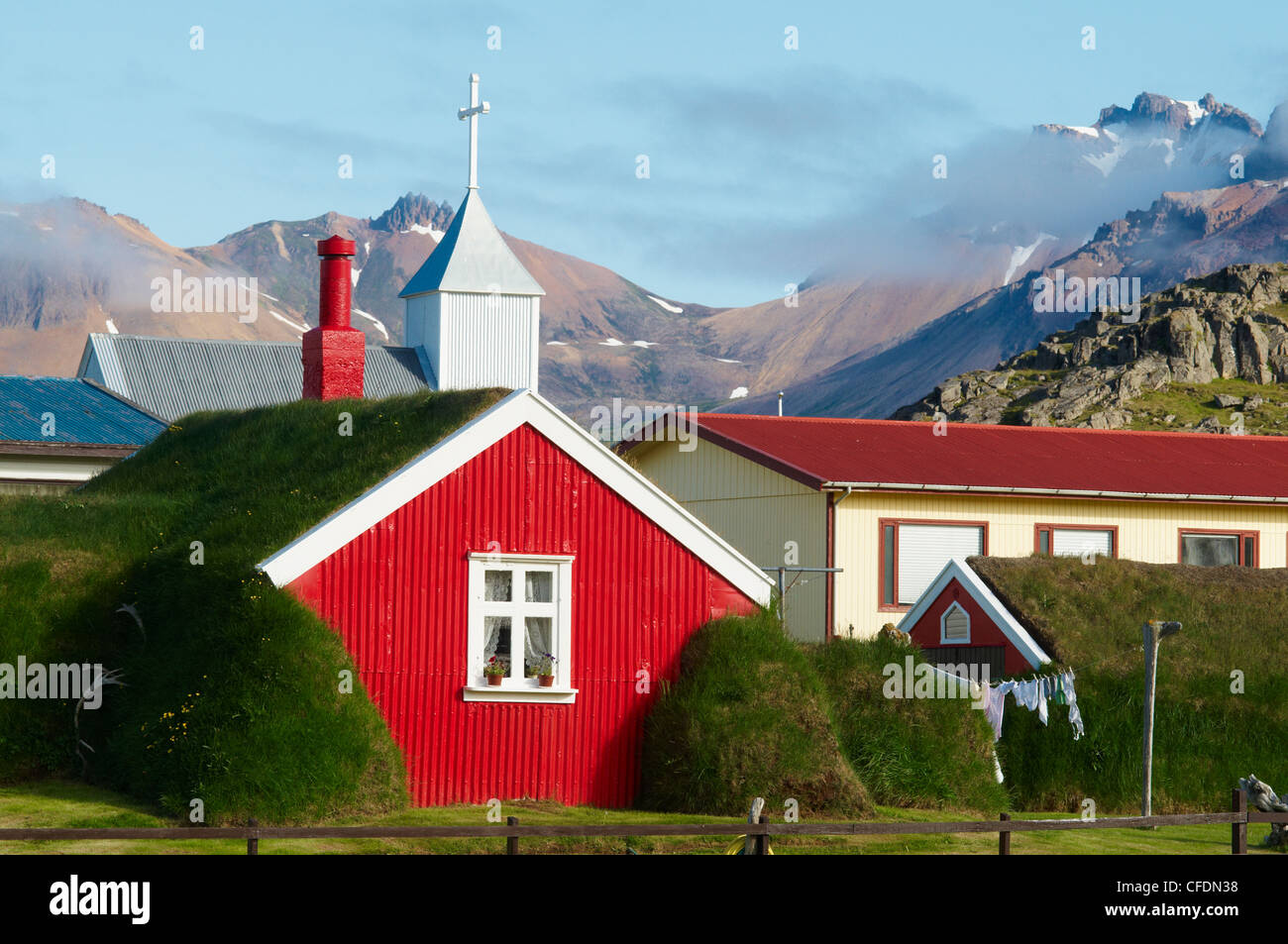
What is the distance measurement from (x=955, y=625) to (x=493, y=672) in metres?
10.6

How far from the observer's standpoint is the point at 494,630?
2033 cm

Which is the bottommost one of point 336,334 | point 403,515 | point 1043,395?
point 403,515

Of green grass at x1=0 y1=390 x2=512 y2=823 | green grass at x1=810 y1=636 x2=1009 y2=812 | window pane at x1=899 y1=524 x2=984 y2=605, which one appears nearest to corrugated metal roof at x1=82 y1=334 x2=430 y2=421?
window pane at x1=899 y1=524 x2=984 y2=605

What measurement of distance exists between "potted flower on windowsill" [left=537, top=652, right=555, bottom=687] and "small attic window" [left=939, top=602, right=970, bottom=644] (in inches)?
380

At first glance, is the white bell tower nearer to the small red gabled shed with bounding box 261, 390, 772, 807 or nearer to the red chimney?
the red chimney

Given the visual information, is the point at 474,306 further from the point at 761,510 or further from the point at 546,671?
the point at 546,671

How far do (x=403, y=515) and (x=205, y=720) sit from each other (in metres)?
3.41

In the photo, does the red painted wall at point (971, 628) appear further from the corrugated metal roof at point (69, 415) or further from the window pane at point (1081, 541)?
the corrugated metal roof at point (69, 415)

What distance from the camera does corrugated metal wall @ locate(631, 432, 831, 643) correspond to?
35406 mm

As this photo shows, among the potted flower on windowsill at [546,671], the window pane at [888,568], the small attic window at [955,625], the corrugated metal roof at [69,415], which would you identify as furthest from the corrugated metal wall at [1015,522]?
the potted flower on windowsill at [546,671]

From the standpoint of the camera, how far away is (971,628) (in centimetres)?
2745

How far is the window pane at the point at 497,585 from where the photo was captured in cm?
2041
